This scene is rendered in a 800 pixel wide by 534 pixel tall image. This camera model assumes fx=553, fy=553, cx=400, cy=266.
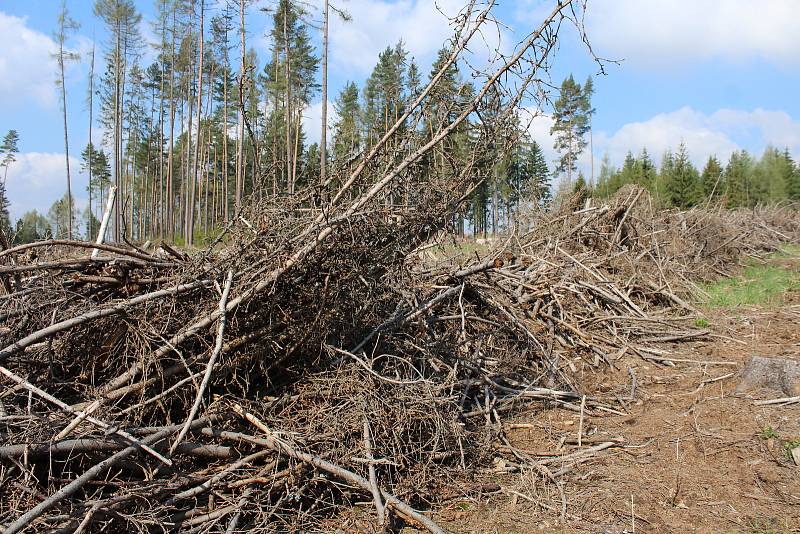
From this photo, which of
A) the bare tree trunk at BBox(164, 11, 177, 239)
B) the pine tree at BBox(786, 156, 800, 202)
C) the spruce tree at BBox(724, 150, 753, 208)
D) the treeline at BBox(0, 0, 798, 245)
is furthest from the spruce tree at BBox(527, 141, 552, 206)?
the pine tree at BBox(786, 156, 800, 202)

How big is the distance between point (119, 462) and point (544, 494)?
8.29 feet

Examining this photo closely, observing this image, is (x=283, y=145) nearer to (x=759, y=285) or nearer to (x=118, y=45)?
(x=759, y=285)

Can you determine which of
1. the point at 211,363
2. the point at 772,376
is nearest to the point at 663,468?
the point at 772,376

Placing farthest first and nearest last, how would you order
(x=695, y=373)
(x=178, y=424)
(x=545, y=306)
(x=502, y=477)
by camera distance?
(x=545, y=306) → (x=695, y=373) → (x=502, y=477) → (x=178, y=424)

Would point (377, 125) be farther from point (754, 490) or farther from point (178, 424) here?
point (754, 490)

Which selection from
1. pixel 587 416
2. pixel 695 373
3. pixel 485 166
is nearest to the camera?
pixel 485 166

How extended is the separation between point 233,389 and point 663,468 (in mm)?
3016

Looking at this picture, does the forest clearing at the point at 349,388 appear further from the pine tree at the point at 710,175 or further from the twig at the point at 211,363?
the pine tree at the point at 710,175

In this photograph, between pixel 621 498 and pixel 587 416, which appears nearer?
pixel 621 498

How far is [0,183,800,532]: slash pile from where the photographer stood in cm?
282

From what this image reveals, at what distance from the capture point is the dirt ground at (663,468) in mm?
3285

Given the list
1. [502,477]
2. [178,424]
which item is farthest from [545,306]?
[178,424]

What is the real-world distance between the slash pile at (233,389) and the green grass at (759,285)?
235 inches

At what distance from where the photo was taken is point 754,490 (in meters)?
3.59
